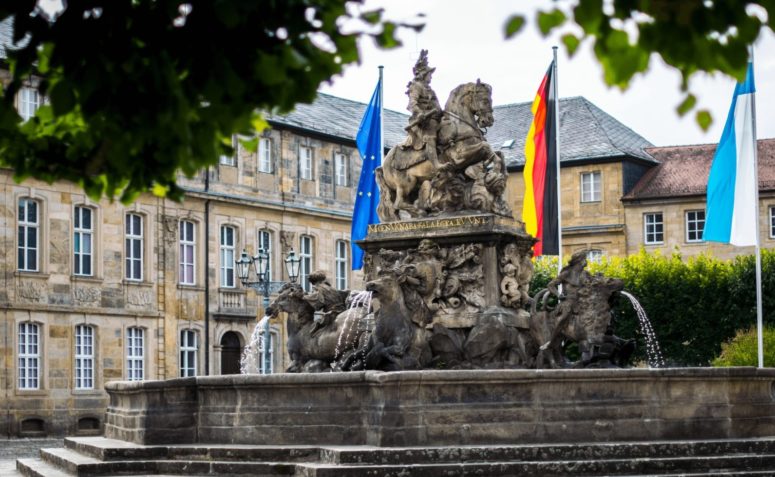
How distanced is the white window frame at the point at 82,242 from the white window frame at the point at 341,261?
475 inches

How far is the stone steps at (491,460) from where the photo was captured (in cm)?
1541

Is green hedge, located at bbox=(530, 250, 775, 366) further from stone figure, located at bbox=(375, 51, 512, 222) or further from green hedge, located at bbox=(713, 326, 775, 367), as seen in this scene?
stone figure, located at bbox=(375, 51, 512, 222)

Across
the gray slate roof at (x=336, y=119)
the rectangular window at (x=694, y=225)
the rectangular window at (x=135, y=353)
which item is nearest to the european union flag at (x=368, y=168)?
the rectangular window at (x=135, y=353)

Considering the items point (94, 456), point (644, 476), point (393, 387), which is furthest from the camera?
point (94, 456)

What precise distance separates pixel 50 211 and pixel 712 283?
64.0 ft

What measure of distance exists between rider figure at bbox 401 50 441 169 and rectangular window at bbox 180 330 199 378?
32.4 meters

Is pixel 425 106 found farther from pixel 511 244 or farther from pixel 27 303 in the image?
pixel 27 303

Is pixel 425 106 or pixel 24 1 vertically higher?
pixel 425 106

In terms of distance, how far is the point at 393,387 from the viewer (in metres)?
16.5

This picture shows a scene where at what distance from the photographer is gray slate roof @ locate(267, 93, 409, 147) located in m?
57.6

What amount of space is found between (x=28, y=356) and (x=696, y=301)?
19.2m

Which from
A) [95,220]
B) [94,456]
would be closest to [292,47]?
[94,456]

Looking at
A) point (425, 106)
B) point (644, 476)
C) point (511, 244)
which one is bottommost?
point (644, 476)

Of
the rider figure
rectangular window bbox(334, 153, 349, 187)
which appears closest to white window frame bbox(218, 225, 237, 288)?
rectangular window bbox(334, 153, 349, 187)
